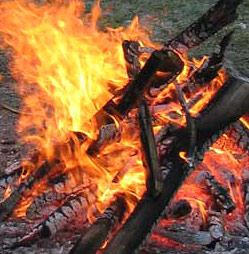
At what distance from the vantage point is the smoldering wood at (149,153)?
355 cm

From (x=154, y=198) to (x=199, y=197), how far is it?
74 cm

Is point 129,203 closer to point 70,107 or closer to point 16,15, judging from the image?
point 70,107

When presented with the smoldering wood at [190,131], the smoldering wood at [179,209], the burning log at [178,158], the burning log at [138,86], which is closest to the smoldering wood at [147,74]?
the burning log at [138,86]

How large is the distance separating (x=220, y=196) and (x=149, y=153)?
731 mm

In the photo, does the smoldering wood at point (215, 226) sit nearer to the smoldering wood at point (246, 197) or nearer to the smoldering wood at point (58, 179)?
the smoldering wood at point (246, 197)

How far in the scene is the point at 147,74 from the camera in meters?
3.70

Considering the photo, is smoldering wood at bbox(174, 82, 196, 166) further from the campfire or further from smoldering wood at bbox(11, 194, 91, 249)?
smoldering wood at bbox(11, 194, 91, 249)

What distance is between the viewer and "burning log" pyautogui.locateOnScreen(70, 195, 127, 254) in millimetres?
3408

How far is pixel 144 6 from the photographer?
9180 mm

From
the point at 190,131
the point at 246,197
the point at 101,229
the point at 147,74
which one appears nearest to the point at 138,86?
the point at 147,74

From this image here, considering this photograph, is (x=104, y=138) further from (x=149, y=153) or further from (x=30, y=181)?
(x=30, y=181)

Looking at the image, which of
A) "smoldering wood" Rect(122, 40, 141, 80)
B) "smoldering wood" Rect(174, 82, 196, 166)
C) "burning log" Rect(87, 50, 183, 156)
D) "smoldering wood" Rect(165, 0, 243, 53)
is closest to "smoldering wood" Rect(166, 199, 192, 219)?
"smoldering wood" Rect(174, 82, 196, 166)

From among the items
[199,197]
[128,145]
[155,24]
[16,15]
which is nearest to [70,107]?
[128,145]

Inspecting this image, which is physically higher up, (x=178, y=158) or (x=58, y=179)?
(x=178, y=158)
